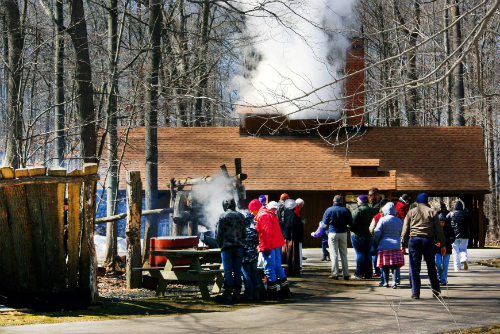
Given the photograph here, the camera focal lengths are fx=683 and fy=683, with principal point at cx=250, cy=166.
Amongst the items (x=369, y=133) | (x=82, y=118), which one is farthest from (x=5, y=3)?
(x=369, y=133)

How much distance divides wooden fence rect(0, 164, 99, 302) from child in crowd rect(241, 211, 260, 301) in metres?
2.46

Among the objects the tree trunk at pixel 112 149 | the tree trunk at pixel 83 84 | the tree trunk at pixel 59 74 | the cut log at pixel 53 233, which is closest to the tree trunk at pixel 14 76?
the tree trunk at pixel 59 74

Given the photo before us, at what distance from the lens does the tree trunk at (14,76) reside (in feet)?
49.5

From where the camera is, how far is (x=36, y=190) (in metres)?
9.85

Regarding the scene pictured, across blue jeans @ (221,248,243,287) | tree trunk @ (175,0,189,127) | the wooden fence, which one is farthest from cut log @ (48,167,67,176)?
tree trunk @ (175,0,189,127)

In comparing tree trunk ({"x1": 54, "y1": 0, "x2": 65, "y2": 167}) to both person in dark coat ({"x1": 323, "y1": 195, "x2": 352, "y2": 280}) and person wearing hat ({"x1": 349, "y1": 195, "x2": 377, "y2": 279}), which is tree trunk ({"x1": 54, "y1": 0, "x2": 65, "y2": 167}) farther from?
person wearing hat ({"x1": 349, "y1": 195, "x2": 377, "y2": 279})

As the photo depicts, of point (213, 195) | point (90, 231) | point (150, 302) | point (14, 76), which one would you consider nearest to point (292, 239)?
point (213, 195)

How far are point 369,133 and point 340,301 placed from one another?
61.6 feet

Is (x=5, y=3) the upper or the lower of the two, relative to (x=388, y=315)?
upper

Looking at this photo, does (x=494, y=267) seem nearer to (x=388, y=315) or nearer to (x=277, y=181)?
(x=388, y=315)

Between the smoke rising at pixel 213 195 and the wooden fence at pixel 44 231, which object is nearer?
the wooden fence at pixel 44 231

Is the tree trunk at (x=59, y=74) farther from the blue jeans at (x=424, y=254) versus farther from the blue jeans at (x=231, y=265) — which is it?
the blue jeans at (x=424, y=254)

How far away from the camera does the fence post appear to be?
12.3 metres

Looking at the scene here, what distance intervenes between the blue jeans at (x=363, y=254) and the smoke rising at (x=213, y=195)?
11.5 feet
